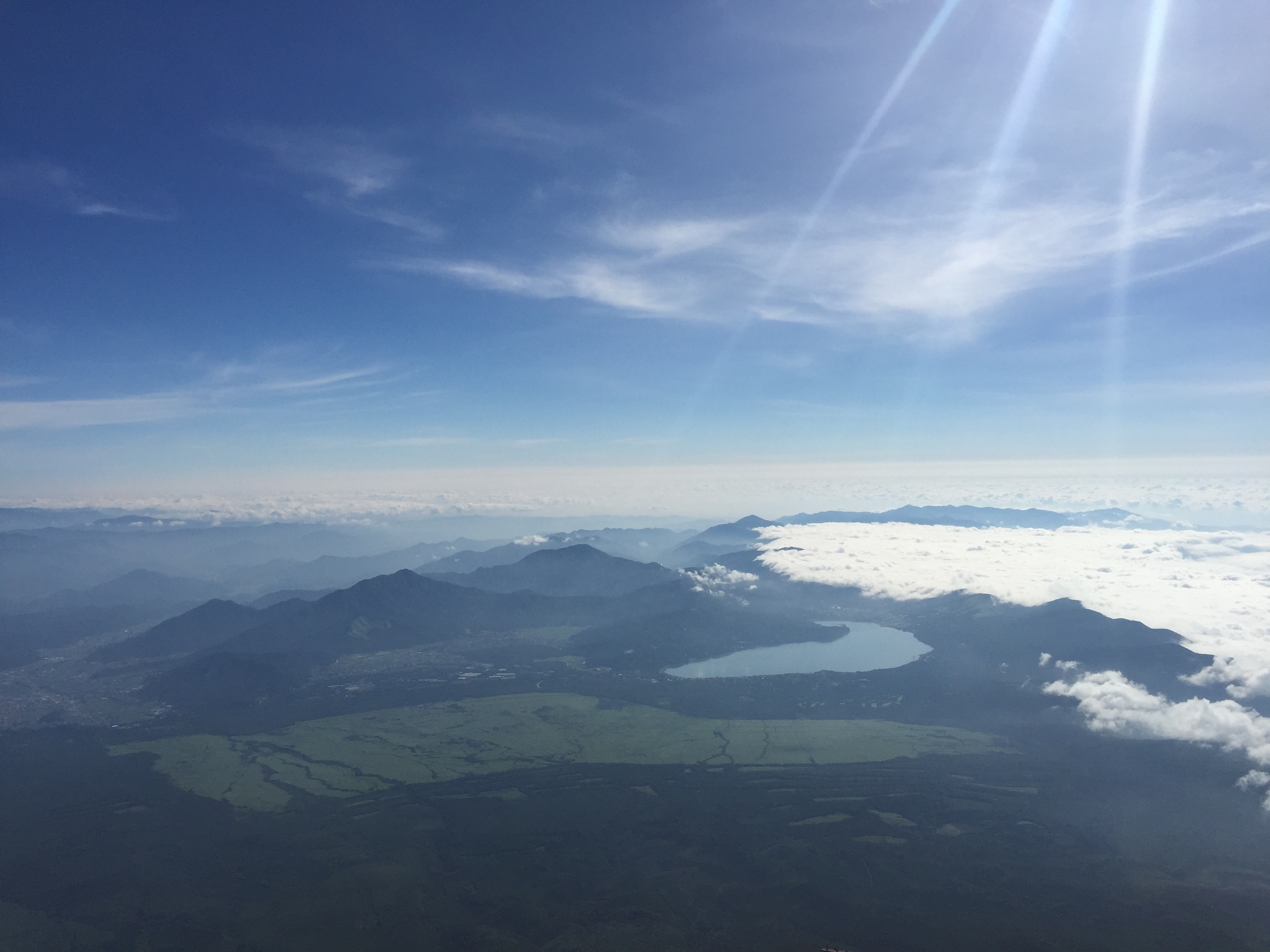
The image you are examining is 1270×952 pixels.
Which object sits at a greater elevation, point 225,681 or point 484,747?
point 484,747

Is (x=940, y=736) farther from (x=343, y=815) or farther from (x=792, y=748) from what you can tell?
(x=343, y=815)

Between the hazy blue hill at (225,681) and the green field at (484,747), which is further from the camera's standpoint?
the hazy blue hill at (225,681)

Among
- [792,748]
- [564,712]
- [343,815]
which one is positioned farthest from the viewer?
[564,712]

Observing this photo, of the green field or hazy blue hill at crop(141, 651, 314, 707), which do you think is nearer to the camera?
the green field

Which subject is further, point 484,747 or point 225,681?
point 225,681

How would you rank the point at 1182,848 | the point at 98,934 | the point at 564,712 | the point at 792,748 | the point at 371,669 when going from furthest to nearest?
1. the point at 371,669
2. the point at 564,712
3. the point at 792,748
4. the point at 1182,848
5. the point at 98,934

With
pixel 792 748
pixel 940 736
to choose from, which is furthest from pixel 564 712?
pixel 940 736

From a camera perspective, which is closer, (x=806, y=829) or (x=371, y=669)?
(x=806, y=829)
